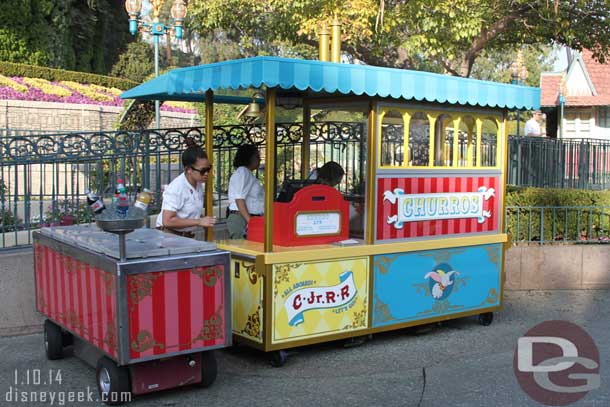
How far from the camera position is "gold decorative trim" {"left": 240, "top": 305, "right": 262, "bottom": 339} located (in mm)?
5457

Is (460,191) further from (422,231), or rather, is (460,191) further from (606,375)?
(606,375)

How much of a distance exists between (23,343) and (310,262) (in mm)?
2629

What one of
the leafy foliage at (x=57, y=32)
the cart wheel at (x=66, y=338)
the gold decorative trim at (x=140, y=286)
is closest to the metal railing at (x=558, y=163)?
the cart wheel at (x=66, y=338)

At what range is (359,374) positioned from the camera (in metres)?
5.46

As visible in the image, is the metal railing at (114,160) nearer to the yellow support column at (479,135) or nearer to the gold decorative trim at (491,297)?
the yellow support column at (479,135)

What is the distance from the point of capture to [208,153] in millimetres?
6359

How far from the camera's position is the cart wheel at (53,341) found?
558cm

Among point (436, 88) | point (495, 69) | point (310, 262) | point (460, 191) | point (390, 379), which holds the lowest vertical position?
point (390, 379)

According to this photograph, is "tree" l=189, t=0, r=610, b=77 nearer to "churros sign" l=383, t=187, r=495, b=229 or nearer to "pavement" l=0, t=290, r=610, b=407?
"churros sign" l=383, t=187, r=495, b=229

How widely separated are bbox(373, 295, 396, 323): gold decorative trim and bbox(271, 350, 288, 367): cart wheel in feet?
3.05

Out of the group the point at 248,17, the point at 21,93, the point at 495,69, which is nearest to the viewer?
the point at 248,17

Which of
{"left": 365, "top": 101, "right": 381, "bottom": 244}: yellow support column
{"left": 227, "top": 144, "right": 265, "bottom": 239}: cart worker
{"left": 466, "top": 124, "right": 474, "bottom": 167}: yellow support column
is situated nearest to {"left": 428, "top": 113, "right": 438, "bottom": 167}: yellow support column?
{"left": 466, "top": 124, "right": 474, "bottom": 167}: yellow support column

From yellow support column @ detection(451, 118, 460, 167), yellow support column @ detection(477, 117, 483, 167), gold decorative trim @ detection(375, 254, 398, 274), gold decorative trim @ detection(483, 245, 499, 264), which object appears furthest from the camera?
gold decorative trim @ detection(483, 245, 499, 264)

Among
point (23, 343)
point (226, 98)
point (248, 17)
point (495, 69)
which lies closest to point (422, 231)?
point (226, 98)
